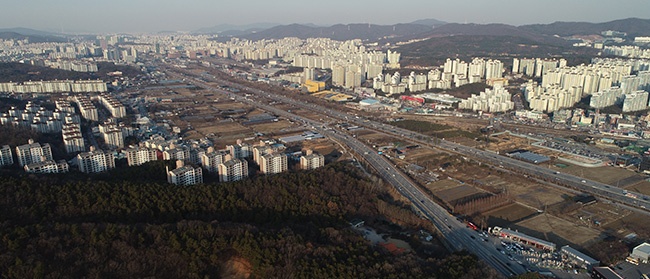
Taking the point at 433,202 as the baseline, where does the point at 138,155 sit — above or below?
above

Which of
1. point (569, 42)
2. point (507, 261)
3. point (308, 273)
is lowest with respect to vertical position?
point (507, 261)

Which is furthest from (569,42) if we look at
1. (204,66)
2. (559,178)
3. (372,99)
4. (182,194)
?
(182,194)

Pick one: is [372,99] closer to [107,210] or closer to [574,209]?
[574,209]

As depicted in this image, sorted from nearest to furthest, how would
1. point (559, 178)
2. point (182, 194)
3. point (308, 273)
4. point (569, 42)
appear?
point (308, 273), point (182, 194), point (559, 178), point (569, 42)

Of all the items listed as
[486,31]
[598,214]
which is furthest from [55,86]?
[486,31]

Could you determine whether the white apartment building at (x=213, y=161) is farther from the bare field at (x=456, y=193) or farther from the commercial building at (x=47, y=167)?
the bare field at (x=456, y=193)

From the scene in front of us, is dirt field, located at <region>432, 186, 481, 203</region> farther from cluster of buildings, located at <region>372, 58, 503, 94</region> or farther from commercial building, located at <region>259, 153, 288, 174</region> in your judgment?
cluster of buildings, located at <region>372, 58, 503, 94</region>

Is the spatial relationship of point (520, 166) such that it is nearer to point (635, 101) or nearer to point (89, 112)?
point (635, 101)
